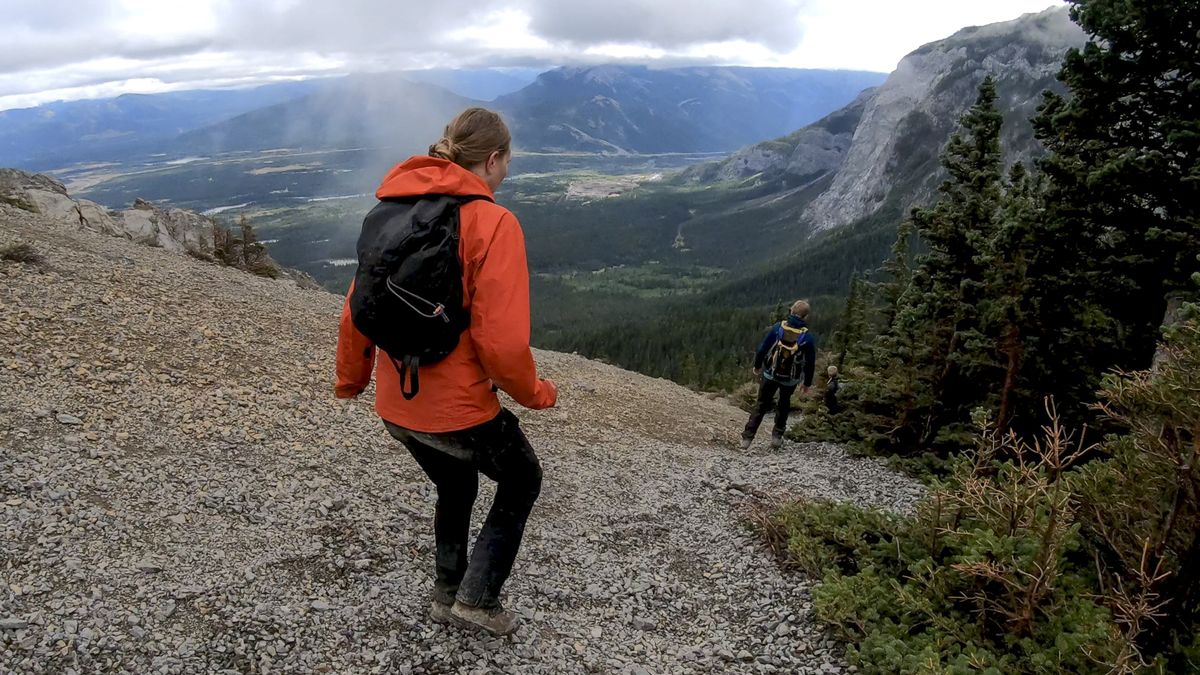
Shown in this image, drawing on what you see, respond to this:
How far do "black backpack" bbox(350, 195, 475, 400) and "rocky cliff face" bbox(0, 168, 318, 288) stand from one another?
20.6 meters

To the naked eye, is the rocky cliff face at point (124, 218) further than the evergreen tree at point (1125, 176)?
Yes

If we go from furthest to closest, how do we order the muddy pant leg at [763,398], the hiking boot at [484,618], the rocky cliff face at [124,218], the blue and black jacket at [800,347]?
the rocky cliff face at [124,218] < the muddy pant leg at [763,398] < the blue and black jacket at [800,347] < the hiking boot at [484,618]

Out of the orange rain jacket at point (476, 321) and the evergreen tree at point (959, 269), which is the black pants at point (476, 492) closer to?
the orange rain jacket at point (476, 321)

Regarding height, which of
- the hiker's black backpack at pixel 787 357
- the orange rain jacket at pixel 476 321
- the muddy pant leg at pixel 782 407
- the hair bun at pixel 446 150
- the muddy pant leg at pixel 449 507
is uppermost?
the hair bun at pixel 446 150

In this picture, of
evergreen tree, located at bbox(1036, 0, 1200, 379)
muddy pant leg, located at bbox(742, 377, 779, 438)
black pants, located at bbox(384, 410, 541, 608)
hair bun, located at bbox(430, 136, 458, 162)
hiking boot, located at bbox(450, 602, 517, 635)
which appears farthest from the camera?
muddy pant leg, located at bbox(742, 377, 779, 438)

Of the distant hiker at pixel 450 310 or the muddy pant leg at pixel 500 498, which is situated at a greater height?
the distant hiker at pixel 450 310

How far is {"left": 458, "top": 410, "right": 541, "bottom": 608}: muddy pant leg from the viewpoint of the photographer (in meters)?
Result: 4.34

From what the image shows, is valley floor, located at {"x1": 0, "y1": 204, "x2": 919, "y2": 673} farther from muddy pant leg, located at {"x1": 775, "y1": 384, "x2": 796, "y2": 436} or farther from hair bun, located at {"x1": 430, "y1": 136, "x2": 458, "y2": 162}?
hair bun, located at {"x1": 430, "y1": 136, "x2": 458, "y2": 162}

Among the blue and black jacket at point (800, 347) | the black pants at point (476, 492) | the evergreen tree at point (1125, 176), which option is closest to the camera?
the black pants at point (476, 492)

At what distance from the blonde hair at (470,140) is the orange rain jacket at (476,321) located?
0.36 feet

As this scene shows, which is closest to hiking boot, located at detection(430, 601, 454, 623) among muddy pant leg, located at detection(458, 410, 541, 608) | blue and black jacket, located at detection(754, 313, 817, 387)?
muddy pant leg, located at detection(458, 410, 541, 608)

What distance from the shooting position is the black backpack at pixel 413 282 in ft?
12.5

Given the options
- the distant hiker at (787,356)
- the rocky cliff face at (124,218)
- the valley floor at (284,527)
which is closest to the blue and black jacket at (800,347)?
the distant hiker at (787,356)

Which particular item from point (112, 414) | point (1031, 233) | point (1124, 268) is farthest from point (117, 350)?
point (1124, 268)
